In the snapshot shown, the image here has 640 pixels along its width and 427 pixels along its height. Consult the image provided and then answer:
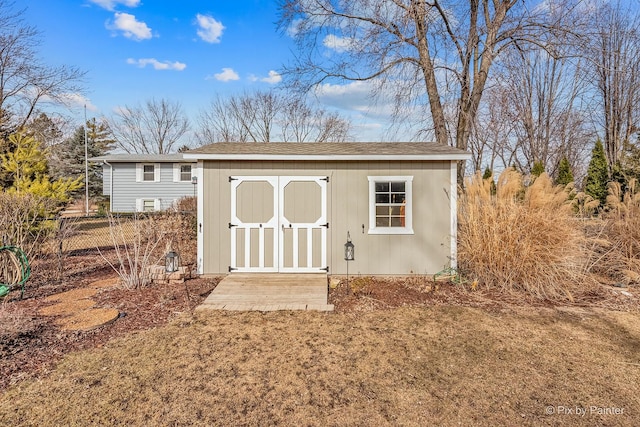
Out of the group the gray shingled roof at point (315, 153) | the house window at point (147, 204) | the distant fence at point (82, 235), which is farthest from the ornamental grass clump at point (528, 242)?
the house window at point (147, 204)

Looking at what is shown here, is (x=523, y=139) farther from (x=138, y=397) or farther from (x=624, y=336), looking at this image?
(x=138, y=397)

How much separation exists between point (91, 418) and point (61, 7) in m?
11.7

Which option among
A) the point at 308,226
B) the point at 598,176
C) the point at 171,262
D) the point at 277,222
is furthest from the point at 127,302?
the point at 598,176

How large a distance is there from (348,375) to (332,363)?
0.24m

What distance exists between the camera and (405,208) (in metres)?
6.10

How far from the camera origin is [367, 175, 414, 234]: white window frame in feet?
19.9

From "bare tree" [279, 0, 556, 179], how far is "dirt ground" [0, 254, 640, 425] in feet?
27.1

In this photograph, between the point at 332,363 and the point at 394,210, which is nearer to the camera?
the point at 332,363

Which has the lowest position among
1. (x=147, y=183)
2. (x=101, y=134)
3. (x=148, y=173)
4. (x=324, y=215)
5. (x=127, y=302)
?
(x=127, y=302)

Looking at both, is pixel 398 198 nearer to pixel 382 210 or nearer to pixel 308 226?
pixel 382 210

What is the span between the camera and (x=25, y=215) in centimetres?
550

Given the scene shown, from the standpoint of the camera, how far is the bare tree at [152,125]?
91.2 feet

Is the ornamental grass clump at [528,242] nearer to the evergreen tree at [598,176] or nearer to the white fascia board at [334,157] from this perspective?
the white fascia board at [334,157]

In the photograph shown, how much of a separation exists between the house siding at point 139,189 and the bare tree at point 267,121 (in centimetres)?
607
